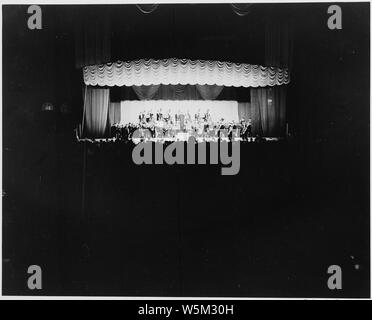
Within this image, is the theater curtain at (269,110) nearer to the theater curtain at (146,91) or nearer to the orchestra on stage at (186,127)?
the orchestra on stage at (186,127)

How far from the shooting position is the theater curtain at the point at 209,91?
11.7ft

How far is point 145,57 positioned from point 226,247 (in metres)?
1.46

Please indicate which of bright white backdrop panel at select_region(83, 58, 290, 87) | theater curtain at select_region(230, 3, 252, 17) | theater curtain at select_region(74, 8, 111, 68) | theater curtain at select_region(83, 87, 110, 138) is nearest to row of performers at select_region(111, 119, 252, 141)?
theater curtain at select_region(83, 87, 110, 138)

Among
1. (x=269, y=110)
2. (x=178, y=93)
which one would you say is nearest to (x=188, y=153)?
(x=178, y=93)

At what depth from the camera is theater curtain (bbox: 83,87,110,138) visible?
3574mm

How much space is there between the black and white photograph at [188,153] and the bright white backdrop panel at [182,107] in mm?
10

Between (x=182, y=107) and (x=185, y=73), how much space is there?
0.24m

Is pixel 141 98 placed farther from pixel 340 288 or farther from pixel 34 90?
pixel 340 288

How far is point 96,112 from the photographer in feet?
11.8

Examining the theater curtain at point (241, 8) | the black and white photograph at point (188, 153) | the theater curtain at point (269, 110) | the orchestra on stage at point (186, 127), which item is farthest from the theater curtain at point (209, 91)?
the theater curtain at point (241, 8)

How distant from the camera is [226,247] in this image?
352 cm

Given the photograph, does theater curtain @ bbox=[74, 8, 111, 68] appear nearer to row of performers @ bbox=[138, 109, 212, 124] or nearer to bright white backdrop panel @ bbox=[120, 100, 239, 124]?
bright white backdrop panel @ bbox=[120, 100, 239, 124]
